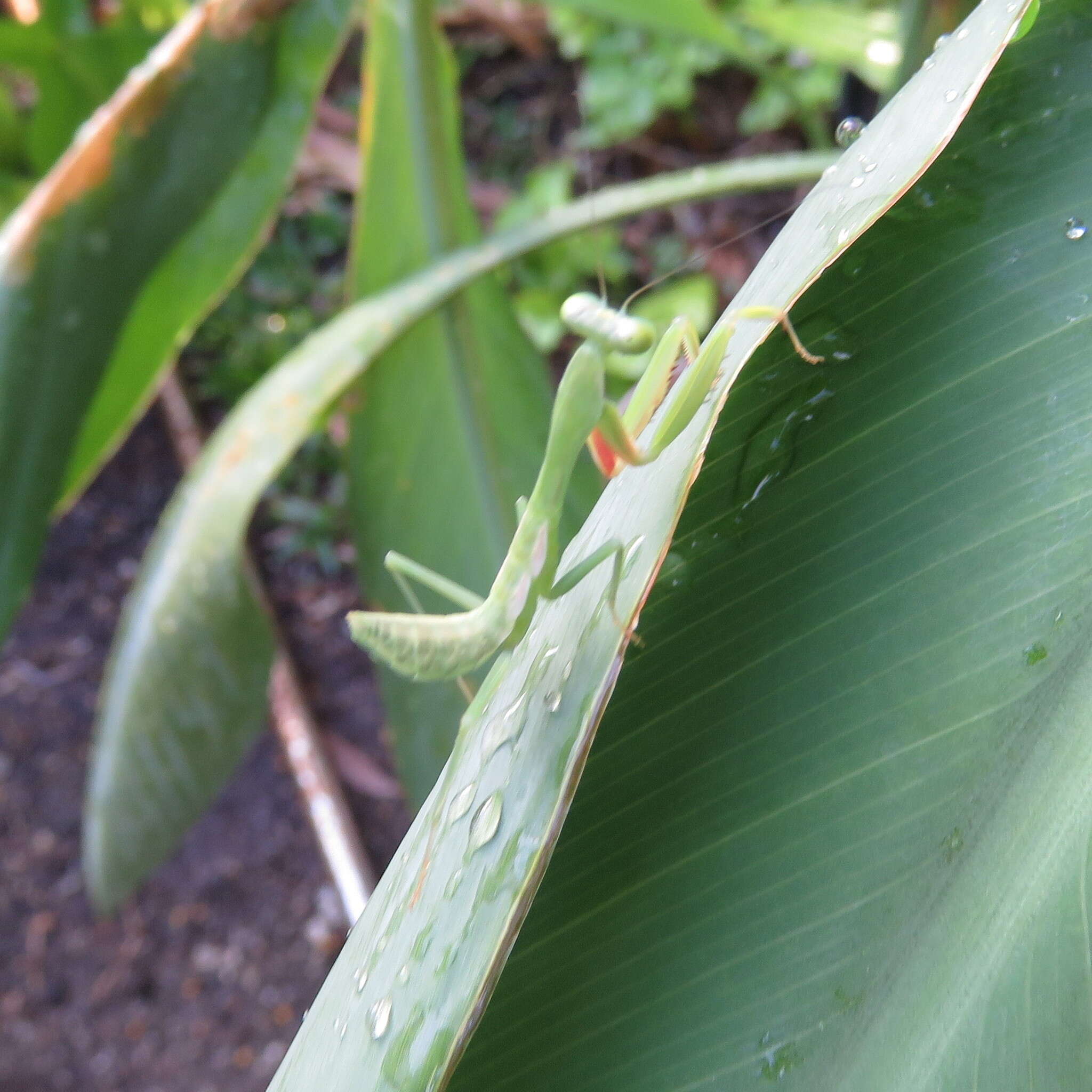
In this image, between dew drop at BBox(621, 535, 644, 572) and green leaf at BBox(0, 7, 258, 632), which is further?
green leaf at BBox(0, 7, 258, 632)

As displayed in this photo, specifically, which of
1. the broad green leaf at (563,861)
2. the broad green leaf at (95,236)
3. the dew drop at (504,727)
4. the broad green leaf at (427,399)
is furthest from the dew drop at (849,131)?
the broad green leaf at (95,236)

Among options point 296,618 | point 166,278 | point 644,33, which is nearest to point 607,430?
point 166,278

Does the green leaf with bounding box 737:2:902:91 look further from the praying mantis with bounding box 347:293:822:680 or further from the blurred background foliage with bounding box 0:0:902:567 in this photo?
the praying mantis with bounding box 347:293:822:680

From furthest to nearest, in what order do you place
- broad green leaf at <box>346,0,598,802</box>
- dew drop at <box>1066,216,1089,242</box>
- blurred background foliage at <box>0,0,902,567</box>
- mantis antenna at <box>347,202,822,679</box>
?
blurred background foliage at <box>0,0,902,567</box>, broad green leaf at <box>346,0,598,802</box>, mantis antenna at <box>347,202,822,679</box>, dew drop at <box>1066,216,1089,242</box>

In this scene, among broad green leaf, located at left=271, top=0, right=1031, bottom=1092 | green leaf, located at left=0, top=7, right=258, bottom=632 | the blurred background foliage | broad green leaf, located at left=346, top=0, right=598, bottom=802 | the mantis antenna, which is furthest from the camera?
the blurred background foliage

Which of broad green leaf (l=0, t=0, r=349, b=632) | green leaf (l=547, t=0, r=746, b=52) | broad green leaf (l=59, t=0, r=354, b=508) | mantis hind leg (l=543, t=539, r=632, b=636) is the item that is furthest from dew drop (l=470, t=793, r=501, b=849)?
green leaf (l=547, t=0, r=746, b=52)

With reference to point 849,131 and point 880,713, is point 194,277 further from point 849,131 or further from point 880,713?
point 880,713

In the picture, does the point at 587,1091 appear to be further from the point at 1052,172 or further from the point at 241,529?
the point at 241,529

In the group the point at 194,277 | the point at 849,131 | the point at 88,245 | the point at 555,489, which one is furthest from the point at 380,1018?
the point at 194,277
